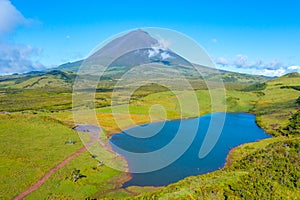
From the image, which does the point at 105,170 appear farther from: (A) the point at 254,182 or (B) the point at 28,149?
(A) the point at 254,182

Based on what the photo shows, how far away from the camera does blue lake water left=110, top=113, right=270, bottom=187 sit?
1588 inches

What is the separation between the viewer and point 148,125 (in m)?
78.0

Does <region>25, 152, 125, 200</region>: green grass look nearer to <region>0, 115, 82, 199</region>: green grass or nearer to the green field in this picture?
the green field

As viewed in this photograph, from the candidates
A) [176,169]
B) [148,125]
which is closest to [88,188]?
[176,169]

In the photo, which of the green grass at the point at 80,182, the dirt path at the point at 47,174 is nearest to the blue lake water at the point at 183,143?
the green grass at the point at 80,182

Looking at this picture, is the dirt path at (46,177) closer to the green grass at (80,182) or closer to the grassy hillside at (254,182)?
the green grass at (80,182)

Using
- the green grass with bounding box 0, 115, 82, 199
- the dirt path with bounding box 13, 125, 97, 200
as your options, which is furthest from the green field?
the dirt path with bounding box 13, 125, 97, 200

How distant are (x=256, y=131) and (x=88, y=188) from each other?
5145cm

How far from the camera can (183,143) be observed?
58531 millimetres

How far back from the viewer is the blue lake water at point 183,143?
40.3 m

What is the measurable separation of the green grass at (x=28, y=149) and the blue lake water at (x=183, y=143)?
10.6m

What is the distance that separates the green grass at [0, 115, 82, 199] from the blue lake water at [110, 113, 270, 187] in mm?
10635

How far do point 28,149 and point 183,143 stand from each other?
29.5 metres

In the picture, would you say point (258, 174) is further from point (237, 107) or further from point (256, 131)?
point (237, 107)
